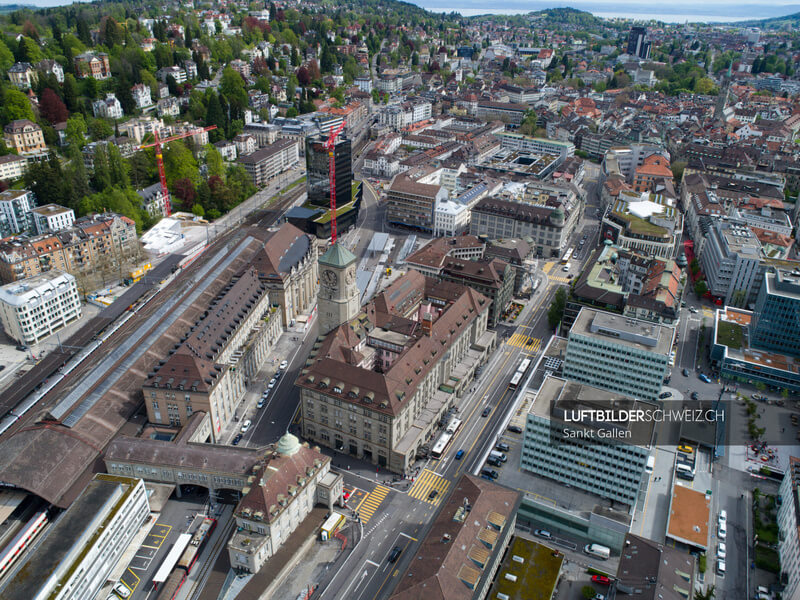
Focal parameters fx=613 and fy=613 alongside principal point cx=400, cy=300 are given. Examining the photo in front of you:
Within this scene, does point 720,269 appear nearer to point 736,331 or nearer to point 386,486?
point 736,331

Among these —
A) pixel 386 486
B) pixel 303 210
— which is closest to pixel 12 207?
pixel 303 210

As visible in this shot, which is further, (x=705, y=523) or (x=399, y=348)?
(x=399, y=348)

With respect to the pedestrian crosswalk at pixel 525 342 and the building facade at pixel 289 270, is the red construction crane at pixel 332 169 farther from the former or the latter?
the pedestrian crosswalk at pixel 525 342

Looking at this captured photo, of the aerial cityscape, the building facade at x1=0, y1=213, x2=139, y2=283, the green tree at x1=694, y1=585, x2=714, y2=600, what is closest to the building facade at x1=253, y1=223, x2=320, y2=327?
the aerial cityscape

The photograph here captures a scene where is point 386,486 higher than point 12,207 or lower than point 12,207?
lower

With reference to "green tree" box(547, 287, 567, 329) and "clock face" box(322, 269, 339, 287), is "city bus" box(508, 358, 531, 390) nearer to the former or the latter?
"green tree" box(547, 287, 567, 329)

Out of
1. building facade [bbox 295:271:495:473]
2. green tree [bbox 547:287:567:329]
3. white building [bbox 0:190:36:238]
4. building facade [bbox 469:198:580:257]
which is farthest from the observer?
building facade [bbox 469:198:580:257]
